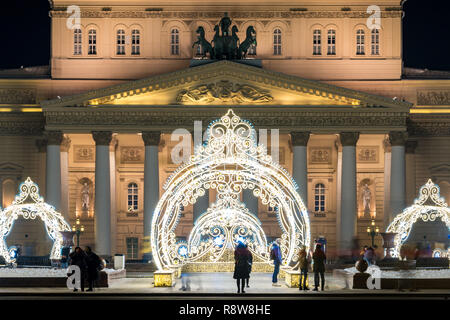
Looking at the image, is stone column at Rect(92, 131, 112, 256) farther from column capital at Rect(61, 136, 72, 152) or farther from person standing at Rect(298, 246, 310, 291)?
person standing at Rect(298, 246, 310, 291)

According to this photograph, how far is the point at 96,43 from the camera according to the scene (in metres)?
82.6

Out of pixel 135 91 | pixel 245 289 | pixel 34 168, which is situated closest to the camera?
pixel 245 289

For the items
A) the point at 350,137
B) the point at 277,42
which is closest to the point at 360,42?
the point at 277,42

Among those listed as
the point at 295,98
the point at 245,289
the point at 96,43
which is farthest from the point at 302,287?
the point at 96,43

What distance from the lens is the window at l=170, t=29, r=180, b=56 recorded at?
8281cm

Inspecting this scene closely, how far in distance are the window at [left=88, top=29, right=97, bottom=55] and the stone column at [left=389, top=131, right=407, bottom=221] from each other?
25.0 m

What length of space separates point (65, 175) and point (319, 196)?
65.8ft

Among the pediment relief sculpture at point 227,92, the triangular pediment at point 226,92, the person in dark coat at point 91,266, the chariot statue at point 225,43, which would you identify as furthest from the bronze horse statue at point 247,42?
the person in dark coat at point 91,266

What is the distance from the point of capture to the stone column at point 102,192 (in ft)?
243

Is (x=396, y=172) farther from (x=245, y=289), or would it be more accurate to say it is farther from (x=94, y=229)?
(x=245, y=289)

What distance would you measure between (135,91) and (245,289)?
104 ft

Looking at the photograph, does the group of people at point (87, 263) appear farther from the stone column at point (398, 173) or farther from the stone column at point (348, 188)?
the stone column at point (398, 173)

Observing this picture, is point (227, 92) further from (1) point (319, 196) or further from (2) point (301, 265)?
(2) point (301, 265)

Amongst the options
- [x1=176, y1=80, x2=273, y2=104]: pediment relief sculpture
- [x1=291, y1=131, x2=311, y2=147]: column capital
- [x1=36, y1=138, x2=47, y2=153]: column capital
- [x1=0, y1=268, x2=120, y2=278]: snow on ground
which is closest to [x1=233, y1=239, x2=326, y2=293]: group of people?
[x1=0, y1=268, x2=120, y2=278]: snow on ground
